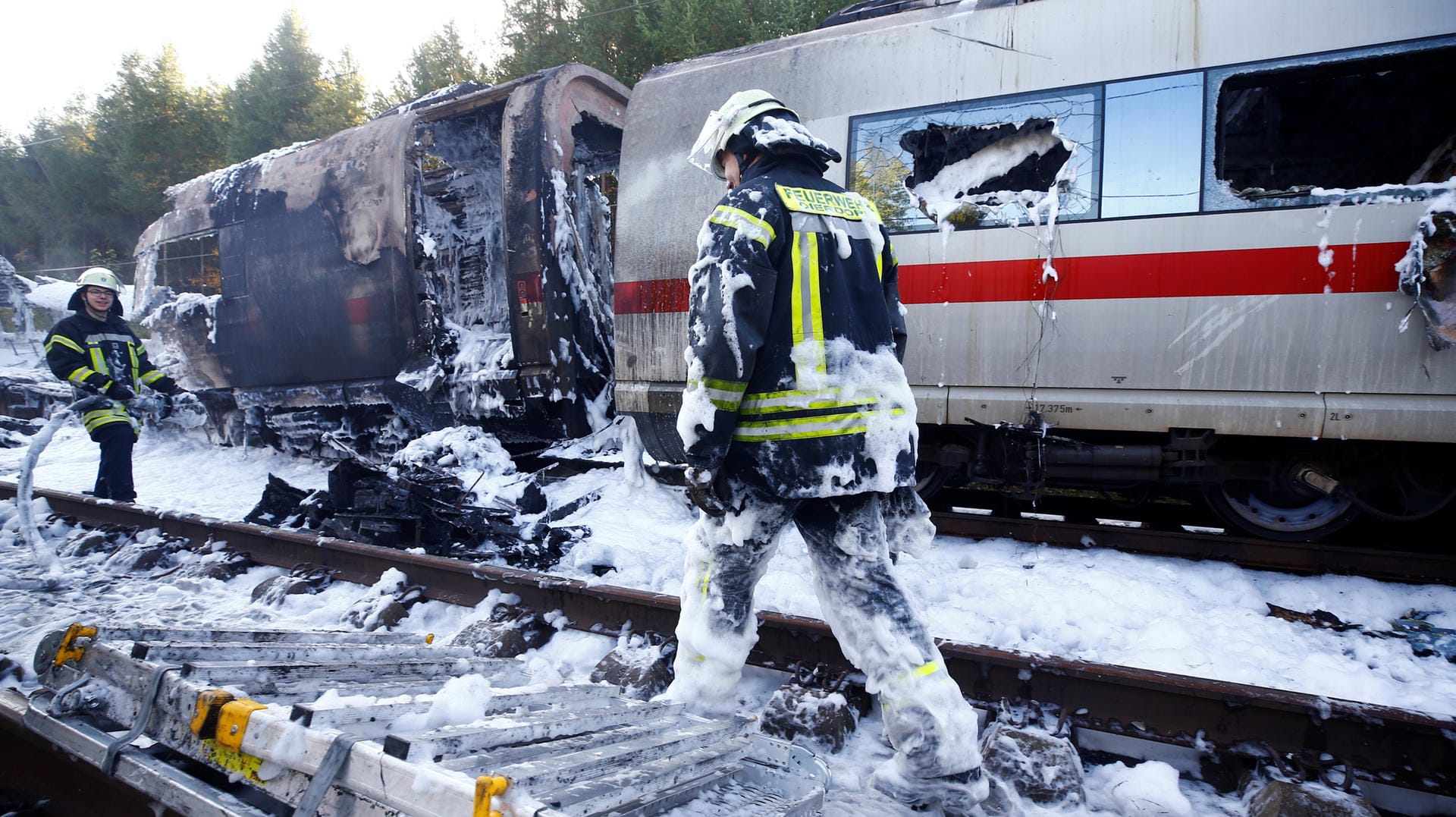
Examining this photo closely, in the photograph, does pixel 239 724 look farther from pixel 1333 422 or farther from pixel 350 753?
pixel 1333 422

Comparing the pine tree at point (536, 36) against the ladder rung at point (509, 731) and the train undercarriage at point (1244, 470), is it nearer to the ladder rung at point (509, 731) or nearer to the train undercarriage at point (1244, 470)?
the train undercarriage at point (1244, 470)

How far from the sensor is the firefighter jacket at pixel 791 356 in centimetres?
211

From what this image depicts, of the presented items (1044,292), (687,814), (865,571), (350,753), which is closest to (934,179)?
(1044,292)

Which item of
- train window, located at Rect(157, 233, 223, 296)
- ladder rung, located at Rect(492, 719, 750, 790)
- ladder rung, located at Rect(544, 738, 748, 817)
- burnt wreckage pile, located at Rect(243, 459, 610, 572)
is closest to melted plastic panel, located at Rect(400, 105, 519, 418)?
burnt wreckage pile, located at Rect(243, 459, 610, 572)

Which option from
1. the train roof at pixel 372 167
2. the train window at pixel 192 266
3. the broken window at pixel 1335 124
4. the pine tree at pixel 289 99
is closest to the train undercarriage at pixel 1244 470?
the broken window at pixel 1335 124

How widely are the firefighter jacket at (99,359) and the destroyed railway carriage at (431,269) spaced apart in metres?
1.44

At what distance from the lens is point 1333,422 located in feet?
12.6

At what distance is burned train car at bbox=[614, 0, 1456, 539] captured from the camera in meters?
3.76

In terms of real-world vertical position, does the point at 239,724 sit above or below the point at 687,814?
above

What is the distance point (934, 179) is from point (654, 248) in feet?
6.69

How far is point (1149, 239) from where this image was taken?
4.11 metres

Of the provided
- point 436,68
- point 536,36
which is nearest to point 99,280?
point 536,36

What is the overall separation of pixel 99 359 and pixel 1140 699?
7369 mm

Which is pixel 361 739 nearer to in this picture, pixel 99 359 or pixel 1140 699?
pixel 1140 699
